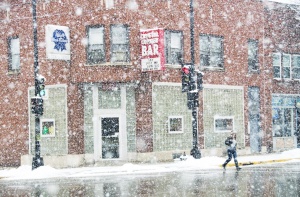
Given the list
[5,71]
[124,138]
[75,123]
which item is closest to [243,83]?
[124,138]

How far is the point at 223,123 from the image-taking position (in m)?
30.2

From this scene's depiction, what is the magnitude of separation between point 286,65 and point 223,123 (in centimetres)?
761

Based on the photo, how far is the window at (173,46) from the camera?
2784 centimetres

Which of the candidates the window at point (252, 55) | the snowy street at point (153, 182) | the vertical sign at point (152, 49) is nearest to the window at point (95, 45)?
the vertical sign at point (152, 49)

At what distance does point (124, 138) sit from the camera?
26.8 m

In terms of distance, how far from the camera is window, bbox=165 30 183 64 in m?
27.8

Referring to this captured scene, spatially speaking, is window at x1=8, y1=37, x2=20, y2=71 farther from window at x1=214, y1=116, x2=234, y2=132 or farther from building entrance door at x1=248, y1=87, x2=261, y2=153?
building entrance door at x1=248, y1=87, x2=261, y2=153

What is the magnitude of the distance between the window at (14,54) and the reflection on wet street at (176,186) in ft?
38.0

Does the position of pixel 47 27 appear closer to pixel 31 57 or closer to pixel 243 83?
pixel 31 57

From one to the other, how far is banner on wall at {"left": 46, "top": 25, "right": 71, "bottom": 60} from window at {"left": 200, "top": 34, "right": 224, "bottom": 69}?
25.4ft

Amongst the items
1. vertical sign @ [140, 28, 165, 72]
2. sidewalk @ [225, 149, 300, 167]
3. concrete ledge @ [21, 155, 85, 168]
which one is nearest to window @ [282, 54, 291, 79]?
sidewalk @ [225, 149, 300, 167]

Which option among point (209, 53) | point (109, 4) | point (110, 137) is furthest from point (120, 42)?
point (209, 53)

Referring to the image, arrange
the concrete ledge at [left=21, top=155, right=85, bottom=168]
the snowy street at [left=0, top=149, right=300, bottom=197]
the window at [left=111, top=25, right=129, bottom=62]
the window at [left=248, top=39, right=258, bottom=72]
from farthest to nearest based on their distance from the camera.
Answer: the window at [left=248, top=39, right=258, bottom=72], the window at [left=111, top=25, right=129, bottom=62], the concrete ledge at [left=21, top=155, right=85, bottom=168], the snowy street at [left=0, top=149, right=300, bottom=197]

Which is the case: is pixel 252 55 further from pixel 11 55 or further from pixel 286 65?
pixel 11 55
